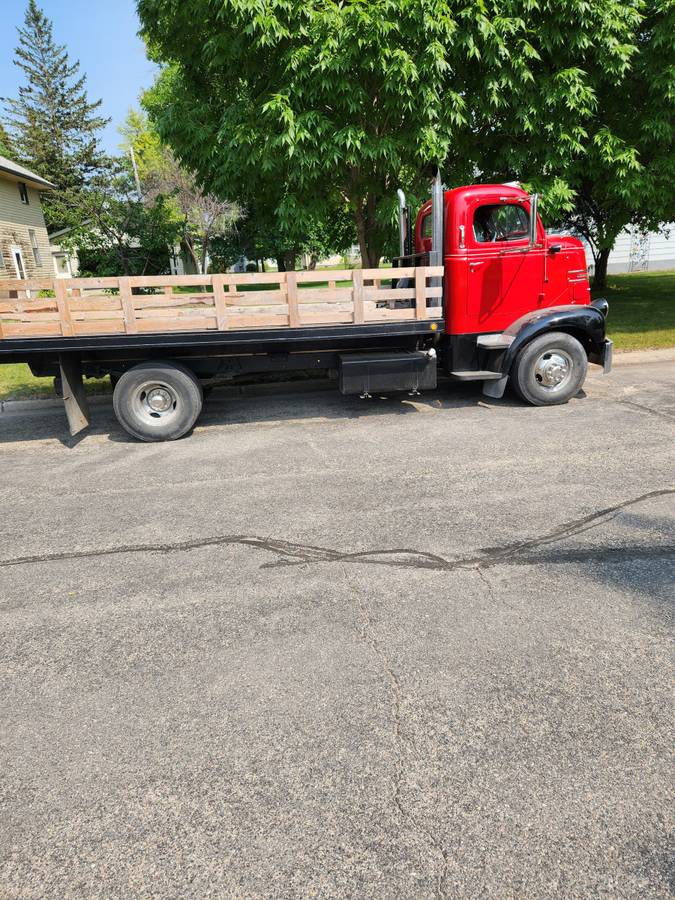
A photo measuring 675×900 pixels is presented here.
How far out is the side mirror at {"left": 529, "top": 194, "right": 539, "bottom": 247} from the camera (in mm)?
7555

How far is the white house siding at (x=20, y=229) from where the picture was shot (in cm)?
3178

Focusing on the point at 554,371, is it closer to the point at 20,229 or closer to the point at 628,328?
the point at 628,328

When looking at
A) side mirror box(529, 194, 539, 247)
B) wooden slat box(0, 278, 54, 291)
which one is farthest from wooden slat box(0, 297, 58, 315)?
side mirror box(529, 194, 539, 247)

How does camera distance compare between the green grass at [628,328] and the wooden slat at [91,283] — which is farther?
the green grass at [628,328]

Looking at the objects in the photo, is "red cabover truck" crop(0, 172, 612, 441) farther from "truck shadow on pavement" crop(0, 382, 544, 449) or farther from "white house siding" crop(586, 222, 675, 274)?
"white house siding" crop(586, 222, 675, 274)

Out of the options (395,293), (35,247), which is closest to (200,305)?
(395,293)

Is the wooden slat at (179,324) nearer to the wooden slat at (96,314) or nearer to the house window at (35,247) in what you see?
the wooden slat at (96,314)

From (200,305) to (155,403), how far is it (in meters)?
1.26

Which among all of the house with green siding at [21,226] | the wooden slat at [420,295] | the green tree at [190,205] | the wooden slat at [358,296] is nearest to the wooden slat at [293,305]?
the wooden slat at [358,296]

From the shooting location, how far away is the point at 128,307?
6973 mm

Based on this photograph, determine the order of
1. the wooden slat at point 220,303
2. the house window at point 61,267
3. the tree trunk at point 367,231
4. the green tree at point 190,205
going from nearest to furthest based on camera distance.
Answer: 1. the wooden slat at point 220,303
2. the tree trunk at point 367,231
3. the green tree at point 190,205
4. the house window at point 61,267

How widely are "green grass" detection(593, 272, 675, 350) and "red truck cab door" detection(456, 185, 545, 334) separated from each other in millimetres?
4478

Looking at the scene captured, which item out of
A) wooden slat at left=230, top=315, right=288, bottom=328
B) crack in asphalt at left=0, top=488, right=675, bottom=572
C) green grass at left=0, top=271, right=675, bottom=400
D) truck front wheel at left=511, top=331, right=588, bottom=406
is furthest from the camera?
green grass at left=0, top=271, right=675, bottom=400

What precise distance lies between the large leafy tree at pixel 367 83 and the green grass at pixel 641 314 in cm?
378
